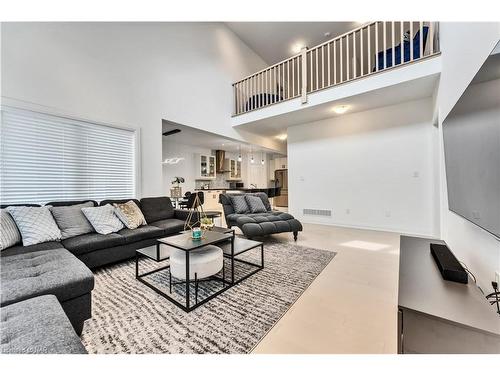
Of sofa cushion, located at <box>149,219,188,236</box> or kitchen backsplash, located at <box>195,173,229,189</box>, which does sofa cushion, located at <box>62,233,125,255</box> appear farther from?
kitchen backsplash, located at <box>195,173,229,189</box>

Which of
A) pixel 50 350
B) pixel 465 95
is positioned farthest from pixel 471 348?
pixel 50 350

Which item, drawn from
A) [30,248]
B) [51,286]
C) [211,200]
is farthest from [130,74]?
[211,200]

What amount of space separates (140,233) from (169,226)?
0.42 meters

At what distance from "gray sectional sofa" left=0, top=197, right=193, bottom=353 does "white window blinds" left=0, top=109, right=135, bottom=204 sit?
34cm

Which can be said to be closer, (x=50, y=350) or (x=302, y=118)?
(x=50, y=350)

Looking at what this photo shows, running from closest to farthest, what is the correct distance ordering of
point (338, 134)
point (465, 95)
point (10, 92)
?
1. point (465, 95)
2. point (10, 92)
3. point (338, 134)

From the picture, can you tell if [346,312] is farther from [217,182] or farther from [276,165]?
[276,165]

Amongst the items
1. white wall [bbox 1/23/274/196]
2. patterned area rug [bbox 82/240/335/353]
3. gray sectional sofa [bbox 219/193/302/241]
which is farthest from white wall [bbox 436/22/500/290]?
white wall [bbox 1/23/274/196]

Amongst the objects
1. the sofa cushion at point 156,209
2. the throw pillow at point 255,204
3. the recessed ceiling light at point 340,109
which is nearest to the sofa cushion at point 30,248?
the sofa cushion at point 156,209

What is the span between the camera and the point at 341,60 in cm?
365

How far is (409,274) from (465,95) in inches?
43.9

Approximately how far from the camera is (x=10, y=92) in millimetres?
2318

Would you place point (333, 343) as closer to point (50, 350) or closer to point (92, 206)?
point (50, 350)

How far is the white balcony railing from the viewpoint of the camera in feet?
10.5
